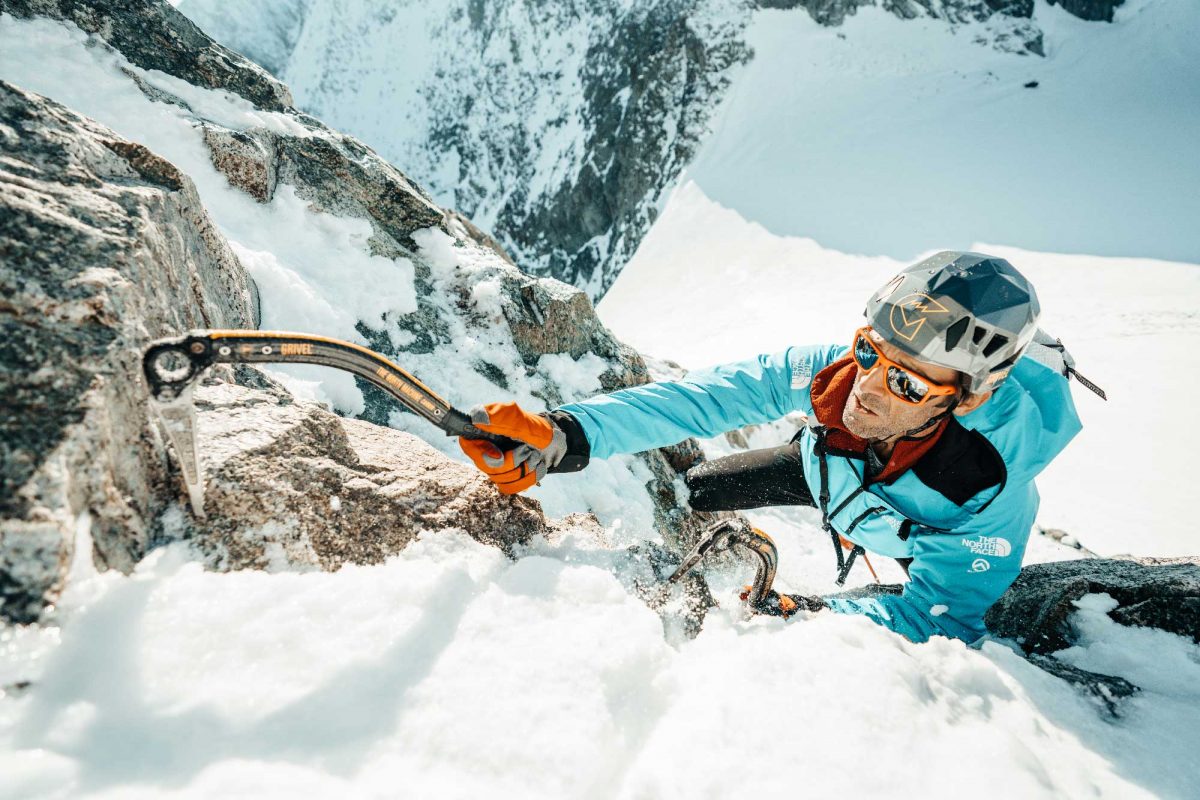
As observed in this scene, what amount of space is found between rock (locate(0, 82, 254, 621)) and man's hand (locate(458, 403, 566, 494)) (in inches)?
42.3

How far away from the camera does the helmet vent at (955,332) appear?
94.7 inches

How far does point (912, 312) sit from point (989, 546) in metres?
1.05

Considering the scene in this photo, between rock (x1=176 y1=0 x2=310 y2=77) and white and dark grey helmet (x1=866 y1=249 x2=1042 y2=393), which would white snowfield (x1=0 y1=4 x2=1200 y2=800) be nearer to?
white and dark grey helmet (x1=866 y1=249 x2=1042 y2=393)

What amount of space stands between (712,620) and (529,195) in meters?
40.9

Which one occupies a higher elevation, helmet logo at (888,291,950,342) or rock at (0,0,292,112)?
helmet logo at (888,291,950,342)

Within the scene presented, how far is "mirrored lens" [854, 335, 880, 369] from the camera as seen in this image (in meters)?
2.62

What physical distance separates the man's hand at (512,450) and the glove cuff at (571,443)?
0.12m

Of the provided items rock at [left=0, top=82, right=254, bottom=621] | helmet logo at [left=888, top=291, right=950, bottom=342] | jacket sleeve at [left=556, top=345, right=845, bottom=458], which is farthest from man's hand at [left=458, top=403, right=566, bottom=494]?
helmet logo at [left=888, top=291, right=950, bottom=342]

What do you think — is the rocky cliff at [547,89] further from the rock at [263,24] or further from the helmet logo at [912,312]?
the helmet logo at [912,312]

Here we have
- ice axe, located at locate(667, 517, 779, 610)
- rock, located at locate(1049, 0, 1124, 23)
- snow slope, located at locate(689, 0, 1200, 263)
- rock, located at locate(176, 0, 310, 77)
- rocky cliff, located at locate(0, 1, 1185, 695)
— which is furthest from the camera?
rock, located at locate(176, 0, 310, 77)

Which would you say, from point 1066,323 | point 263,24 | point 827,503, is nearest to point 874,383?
point 827,503

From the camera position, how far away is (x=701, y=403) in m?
3.08

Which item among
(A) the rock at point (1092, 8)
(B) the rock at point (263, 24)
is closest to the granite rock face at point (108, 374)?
(A) the rock at point (1092, 8)

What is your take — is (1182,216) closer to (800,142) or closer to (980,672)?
(800,142)
